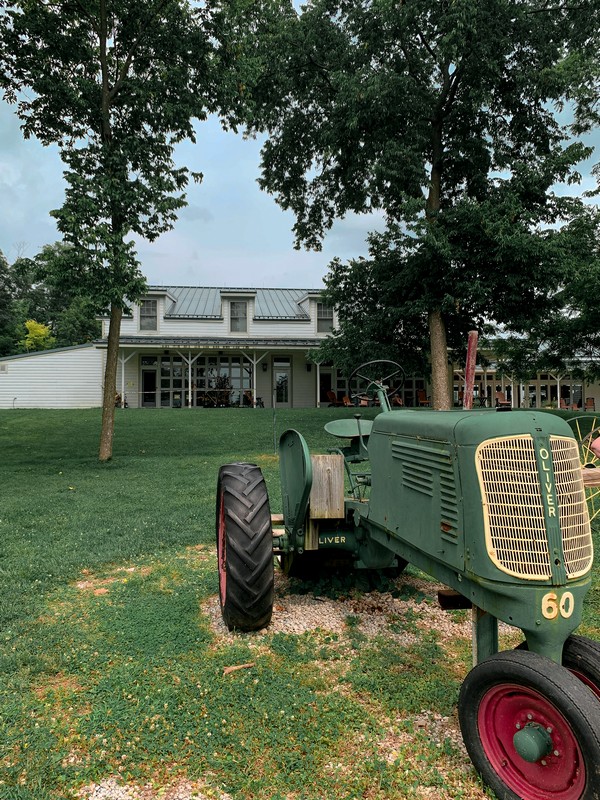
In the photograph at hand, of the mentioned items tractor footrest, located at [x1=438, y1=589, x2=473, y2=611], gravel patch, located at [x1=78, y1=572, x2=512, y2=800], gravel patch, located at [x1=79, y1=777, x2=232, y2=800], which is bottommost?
gravel patch, located at [x1=79, y1=777, x2=232, y2=800]

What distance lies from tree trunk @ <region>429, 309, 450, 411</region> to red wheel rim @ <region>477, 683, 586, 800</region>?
1196cm

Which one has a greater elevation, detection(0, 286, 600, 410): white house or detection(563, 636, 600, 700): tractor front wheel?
detection(0, 286, 600, 410): white house

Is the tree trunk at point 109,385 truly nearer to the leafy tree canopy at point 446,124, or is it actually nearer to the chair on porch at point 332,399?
the leafy tree canopy at point 446,124

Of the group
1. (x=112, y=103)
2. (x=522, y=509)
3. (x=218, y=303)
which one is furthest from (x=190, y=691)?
(x=218, y=303)

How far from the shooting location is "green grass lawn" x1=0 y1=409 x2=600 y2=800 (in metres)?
2.17

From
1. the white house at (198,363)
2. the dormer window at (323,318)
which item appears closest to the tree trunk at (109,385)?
the white house at (198,363)

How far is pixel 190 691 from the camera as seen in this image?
9.04 feet

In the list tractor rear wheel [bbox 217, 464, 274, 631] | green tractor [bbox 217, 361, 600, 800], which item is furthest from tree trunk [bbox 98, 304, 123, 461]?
green tractor [bbox 217, 361, 600, 800]

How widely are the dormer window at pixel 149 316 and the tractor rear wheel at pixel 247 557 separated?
80.3ft

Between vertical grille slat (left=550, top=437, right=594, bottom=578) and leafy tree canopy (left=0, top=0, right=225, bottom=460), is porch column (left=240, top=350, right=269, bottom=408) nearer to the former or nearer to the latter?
leafy tree canopy (left=0, top=0, right=225, bottom=460)

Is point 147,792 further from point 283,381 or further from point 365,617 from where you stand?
point 283,381

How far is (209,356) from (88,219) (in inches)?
700

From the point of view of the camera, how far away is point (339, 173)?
15352mm

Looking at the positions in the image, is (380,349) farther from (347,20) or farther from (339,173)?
(347,20)
